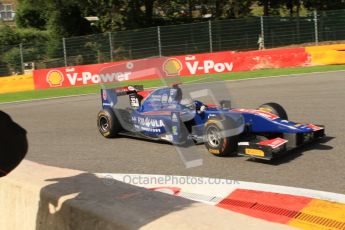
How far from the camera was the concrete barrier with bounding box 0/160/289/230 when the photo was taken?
2547 millimetres

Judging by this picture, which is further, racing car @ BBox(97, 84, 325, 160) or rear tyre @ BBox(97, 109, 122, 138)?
rear tyre @ BBox(97, 109, 122, 138)

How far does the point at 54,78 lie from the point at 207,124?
620 inches

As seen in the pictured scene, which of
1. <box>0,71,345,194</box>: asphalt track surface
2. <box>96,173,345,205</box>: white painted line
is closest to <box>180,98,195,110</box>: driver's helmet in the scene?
<box>0,71,345,194</box>: asphalt track surface

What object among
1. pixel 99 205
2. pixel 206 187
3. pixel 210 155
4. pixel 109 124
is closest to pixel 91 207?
pixel 99 205

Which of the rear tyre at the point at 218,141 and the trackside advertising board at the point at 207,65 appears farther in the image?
the trackside advertising board at the point at 207,65

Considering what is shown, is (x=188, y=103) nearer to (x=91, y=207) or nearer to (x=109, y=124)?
(x=109, y=124)

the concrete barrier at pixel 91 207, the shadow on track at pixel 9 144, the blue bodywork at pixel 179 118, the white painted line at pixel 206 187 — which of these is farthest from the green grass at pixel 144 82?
the shadow on track at pixel 9 144

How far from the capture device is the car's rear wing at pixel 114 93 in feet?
28.7

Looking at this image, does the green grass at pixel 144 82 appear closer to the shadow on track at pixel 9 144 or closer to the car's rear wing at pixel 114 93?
the car's rear wing at pixel 114 93

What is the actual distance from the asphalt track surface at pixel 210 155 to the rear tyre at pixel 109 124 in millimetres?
149

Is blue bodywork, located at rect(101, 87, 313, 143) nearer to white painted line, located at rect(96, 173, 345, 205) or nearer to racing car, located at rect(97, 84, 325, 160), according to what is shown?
racing car, located at rect(97, 84, 325, 160)

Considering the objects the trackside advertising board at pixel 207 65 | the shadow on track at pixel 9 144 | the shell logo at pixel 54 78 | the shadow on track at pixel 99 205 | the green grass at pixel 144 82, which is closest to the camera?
the shadow on track at pixel 99 205

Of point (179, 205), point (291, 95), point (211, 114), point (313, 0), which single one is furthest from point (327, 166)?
point (313, 0)

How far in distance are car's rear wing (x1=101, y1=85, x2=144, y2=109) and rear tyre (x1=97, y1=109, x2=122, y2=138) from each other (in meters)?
0.14
